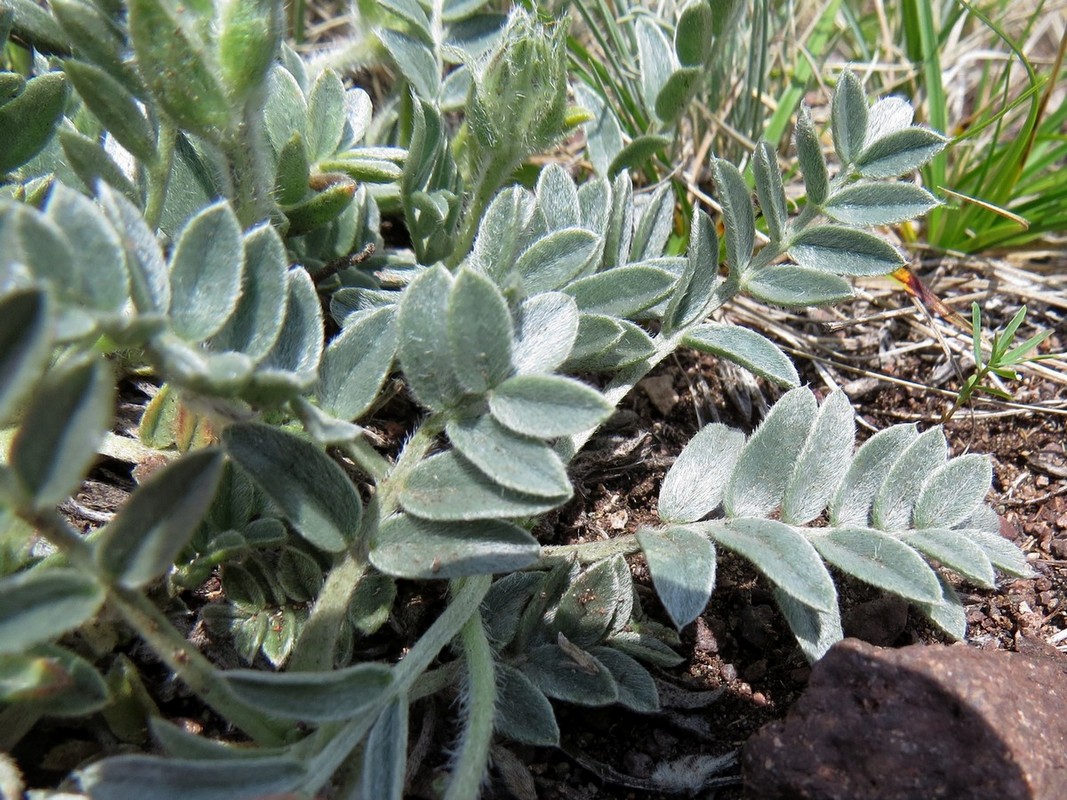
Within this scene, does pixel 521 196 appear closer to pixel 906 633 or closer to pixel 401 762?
pixel 401 762

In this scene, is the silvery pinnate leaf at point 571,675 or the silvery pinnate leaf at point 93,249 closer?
the silvery pinnate leaf at point 93,249

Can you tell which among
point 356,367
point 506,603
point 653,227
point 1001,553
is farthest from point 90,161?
point 1001,553

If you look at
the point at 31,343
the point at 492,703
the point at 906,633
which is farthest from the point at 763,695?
the point at 31,343

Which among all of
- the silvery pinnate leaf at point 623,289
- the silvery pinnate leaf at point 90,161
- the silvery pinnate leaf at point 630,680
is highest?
the silvery pinnate leaf at point 90,161

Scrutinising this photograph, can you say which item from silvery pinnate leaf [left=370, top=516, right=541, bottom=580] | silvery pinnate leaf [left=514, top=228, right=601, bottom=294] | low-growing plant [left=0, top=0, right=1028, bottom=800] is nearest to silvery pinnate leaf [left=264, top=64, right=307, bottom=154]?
low-growing plant [left=0, top=0, right=1028, bottom=800]

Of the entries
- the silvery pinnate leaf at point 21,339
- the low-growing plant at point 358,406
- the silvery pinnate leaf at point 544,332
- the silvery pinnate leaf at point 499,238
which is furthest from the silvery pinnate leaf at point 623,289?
the silvery pinnate leaf at point 21,339

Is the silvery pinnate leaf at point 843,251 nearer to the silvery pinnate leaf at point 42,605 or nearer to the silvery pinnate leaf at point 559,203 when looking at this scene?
the silvery pinnate leaf at point 559,203

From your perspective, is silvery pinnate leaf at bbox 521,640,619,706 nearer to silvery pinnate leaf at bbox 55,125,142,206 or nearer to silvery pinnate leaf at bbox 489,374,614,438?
silvery pinnate leaf at bbox 489,374,614,438
